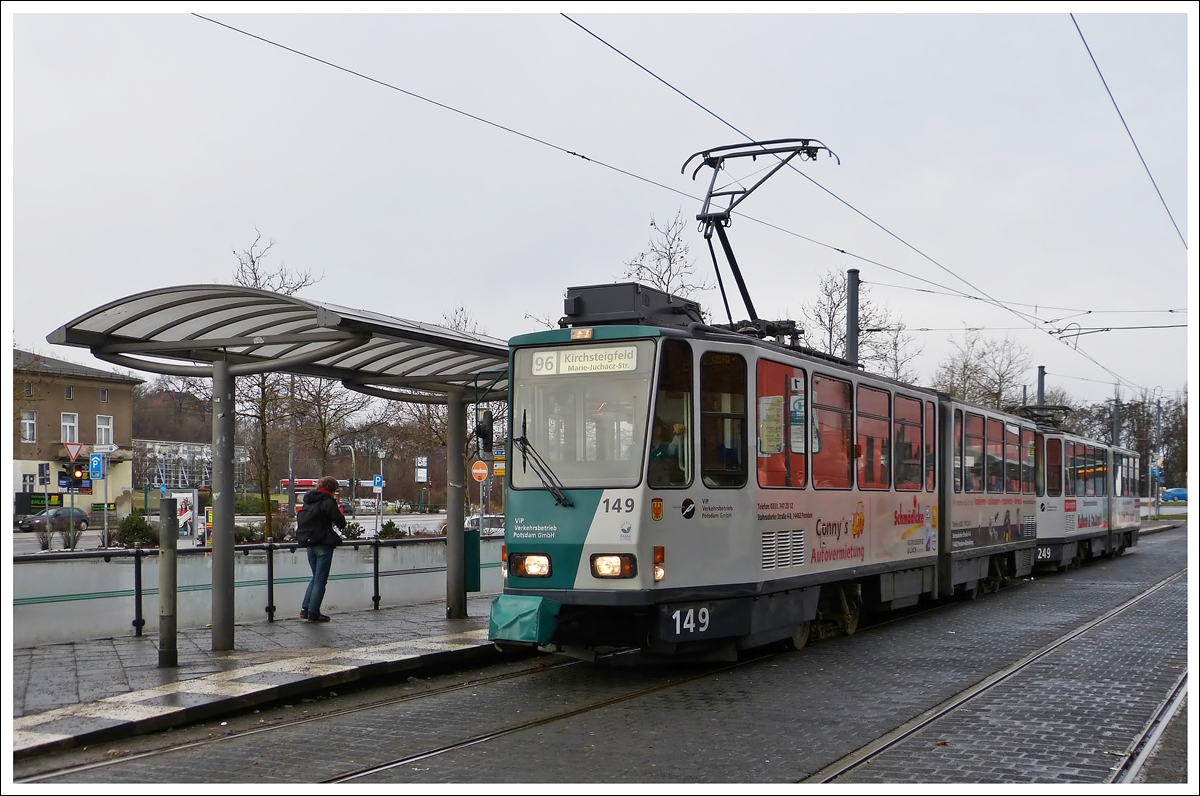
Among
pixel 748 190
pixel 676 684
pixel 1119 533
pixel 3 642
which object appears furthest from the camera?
pixel 1119 533

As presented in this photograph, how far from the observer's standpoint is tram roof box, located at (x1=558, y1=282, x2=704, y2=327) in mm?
10992

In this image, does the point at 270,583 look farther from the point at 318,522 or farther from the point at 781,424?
the point at 781,424

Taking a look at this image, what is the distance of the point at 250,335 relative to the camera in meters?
11.0

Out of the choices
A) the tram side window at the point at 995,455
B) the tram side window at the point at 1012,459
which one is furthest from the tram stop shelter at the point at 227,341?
the tram side window at the point at 1012,459

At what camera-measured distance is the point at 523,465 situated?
34.9 ft

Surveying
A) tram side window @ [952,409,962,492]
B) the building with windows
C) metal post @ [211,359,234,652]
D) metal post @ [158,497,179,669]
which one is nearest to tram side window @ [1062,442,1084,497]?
tram side window @ [952,409,962,492]

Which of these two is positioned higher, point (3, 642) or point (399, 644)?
point (3, 642)

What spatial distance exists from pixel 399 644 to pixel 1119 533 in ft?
88.0

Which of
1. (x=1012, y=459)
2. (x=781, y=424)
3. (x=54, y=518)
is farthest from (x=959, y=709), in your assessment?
(x=54, y=518)

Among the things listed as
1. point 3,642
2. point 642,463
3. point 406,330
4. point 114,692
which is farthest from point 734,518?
point 3,642

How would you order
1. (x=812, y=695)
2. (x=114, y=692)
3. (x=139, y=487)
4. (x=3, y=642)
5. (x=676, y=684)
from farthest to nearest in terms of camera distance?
(x=139, y=487)
(x=676, y=684)
(x=812, y=695)
(x=114, y=692)
(x=3, y=642)

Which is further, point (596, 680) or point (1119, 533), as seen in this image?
point (1119, 533)

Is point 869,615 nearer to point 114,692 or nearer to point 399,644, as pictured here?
point 399,644

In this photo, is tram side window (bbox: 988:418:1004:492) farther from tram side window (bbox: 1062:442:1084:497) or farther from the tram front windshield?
the tram front windshield
